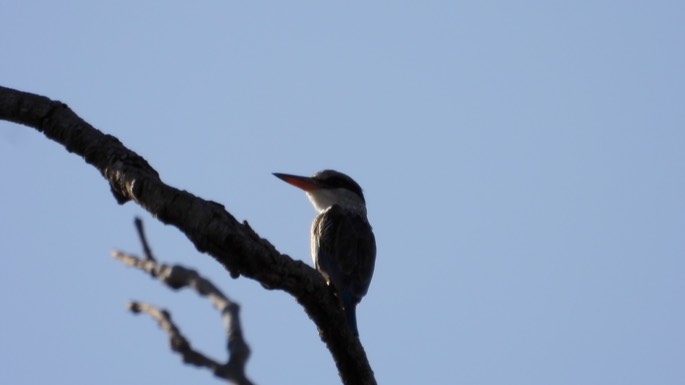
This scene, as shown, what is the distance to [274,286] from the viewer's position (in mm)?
3752

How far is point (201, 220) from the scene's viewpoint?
3.50 m

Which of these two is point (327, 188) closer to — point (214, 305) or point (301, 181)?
point (301, 181)

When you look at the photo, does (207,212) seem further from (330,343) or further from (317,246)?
(317,246)

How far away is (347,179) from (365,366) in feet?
18.7

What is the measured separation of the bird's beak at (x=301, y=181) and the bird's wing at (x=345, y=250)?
89 centimetres

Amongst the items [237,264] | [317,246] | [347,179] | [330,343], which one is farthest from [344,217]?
[237,264]

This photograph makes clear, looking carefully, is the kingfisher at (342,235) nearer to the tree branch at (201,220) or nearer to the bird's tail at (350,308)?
the bird's tail at (350,308)

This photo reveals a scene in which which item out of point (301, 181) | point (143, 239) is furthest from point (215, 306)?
point (301, 181)

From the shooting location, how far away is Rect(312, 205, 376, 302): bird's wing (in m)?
7.42

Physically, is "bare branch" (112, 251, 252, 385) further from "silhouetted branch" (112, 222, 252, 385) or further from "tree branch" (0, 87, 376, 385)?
"tree branch" (0, 87, 376, 385)

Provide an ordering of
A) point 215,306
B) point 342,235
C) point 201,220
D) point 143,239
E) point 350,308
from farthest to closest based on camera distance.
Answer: point 342,235 → point 350,308 → point 201,220 → point 143,239 → point 215,306

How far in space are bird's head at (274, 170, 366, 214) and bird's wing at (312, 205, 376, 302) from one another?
0.78 meters

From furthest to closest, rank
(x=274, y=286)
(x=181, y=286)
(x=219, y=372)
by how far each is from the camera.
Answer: (x=274, y=286), (x=181, y=286), (x=219, y=372)

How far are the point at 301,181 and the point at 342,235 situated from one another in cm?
160
